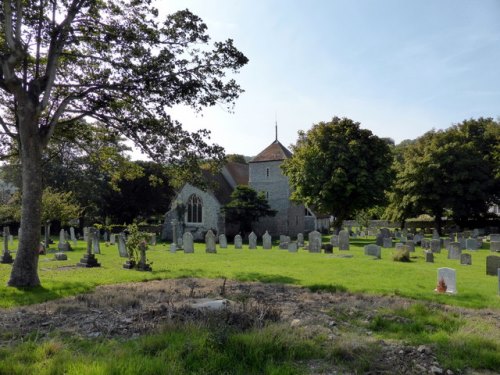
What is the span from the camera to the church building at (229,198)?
125ft

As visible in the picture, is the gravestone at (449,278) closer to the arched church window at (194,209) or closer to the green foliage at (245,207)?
the green foliage at (245,207)

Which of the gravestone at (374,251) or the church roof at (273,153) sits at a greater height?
the church roof at (273,153)

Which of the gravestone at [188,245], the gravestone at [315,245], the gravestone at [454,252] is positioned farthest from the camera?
the gravestone at [188,245]

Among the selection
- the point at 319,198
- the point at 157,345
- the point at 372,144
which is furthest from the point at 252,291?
the point at 372,144

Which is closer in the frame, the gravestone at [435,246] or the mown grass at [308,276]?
the mown grass at [308,276]

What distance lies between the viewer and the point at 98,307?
8.00 m

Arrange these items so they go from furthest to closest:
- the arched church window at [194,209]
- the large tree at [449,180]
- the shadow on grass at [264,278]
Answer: the large tree at [449,180] < the arched church window at [194,209] < the shadow on grass at [264,278]

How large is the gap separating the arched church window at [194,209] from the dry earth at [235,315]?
94.3ft

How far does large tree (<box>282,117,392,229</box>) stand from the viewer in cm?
3231

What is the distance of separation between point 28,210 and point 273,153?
107 ft

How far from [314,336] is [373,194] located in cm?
2768

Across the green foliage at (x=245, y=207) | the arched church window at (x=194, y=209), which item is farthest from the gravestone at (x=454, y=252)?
the arched church window at (x=194, y=209)

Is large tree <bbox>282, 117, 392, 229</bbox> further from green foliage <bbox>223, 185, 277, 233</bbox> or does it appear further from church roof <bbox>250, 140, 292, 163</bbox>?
church roof <bbox>250, 140, 292, 163</bbox>

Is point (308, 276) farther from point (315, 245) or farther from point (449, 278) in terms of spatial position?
point (315, 245)
